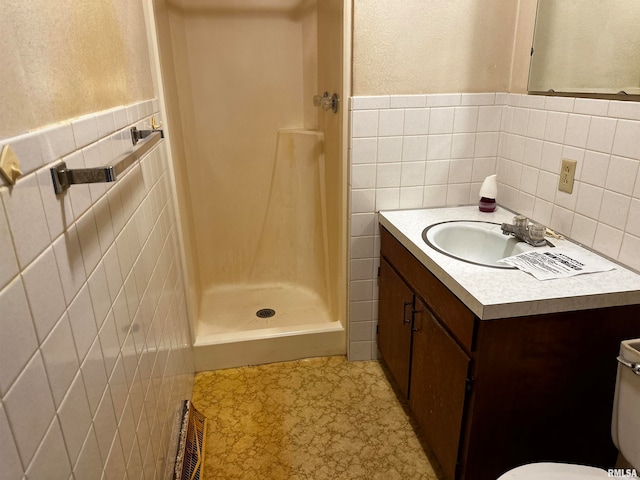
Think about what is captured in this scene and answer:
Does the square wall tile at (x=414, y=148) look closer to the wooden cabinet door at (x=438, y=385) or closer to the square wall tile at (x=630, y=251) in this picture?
the wooden cabinet door at (x=438, y=385)

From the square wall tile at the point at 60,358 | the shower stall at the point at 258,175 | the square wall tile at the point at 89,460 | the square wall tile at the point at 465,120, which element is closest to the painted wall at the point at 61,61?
the square wall tile at the point at 60,358

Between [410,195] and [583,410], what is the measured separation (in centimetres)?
100

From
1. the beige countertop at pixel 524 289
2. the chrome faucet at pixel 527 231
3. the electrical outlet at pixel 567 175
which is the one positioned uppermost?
the electrical outlet at pixel 567 175

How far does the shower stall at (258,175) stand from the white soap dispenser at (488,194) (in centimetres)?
58

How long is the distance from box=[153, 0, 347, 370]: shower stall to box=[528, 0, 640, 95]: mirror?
2.68 ft

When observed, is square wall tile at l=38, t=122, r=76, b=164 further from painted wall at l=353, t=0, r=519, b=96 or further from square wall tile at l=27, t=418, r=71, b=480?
painted wall at l=353, t=0, r=519, b=96

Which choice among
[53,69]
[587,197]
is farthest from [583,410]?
[53,69]

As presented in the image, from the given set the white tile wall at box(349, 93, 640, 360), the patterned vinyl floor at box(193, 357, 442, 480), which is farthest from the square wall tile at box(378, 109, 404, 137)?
the patterned vinyl floor at box(193, 357, 442, 480)

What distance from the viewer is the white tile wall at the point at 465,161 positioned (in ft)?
4.72

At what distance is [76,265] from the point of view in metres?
0.77

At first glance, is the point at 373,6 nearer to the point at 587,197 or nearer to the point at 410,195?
the point at 410,195

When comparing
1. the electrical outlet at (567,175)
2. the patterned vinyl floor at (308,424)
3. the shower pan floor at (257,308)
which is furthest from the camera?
the shower pan floor at (257,308)

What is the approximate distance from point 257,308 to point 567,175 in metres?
1.69

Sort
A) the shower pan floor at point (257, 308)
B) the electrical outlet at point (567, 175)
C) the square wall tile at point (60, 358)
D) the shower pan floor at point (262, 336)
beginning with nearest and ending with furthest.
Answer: the square wall tile at point (60, 358) < the electrical outlet at point (567, 175) < the shower pan floor at point (262, 336) < the shower pan floor at point (257, 308)
